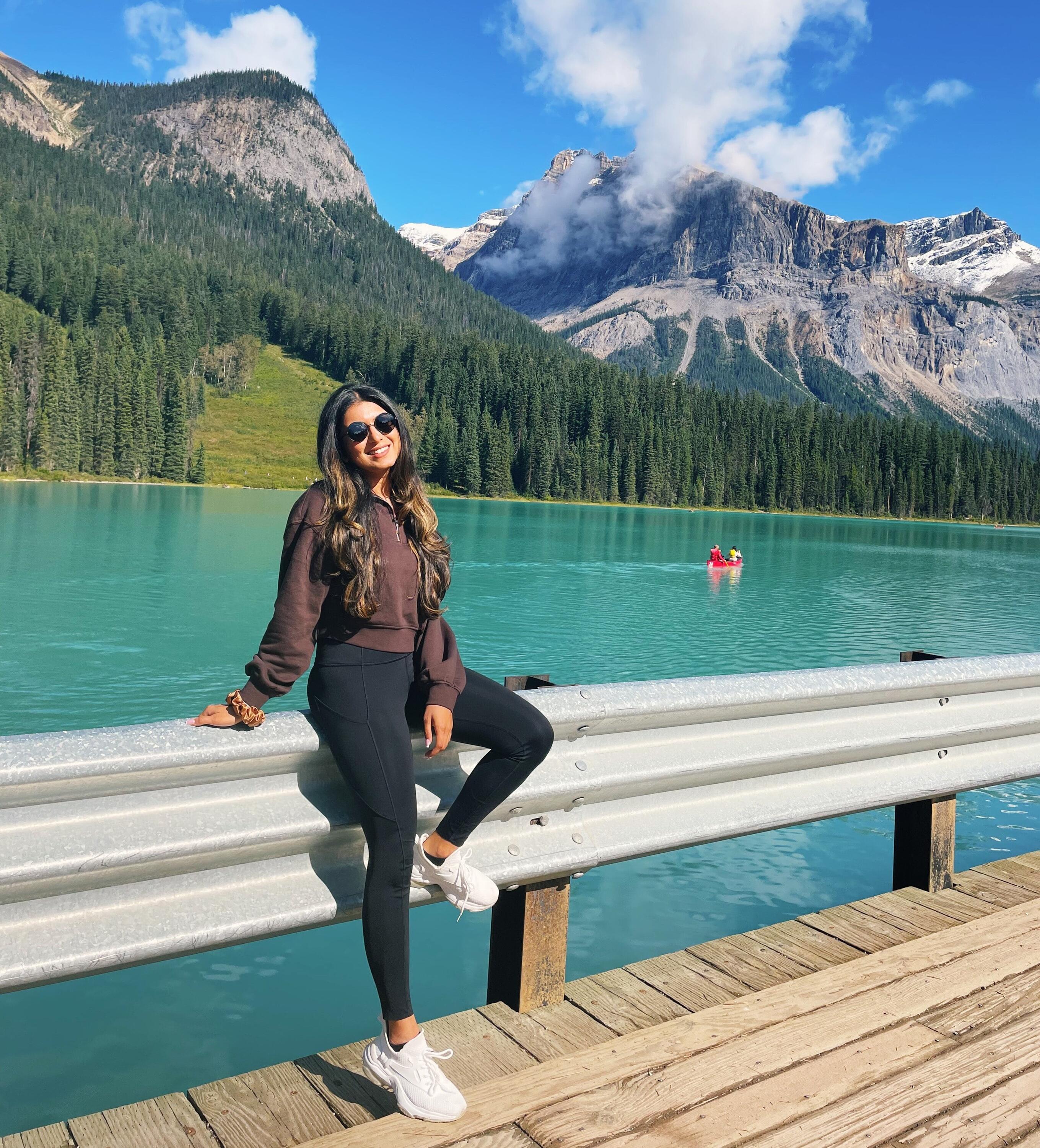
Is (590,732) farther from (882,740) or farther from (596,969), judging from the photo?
(596,969)

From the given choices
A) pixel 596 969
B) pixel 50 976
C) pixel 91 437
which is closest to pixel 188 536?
pixel 596 969

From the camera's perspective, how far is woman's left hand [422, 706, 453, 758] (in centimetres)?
312

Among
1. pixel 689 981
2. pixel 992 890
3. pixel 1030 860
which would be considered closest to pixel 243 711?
pixel 689 981

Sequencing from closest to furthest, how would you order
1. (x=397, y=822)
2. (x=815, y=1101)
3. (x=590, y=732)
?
1. (x=815, y=1101)
2. (x=397, y=822)
3. (x=590, y=732)

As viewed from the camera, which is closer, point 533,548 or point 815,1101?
point 815,1101

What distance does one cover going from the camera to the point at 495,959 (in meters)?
3.52

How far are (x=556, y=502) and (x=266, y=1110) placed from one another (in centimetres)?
14957

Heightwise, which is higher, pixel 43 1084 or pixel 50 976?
pixel 50 976

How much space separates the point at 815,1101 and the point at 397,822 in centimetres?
141

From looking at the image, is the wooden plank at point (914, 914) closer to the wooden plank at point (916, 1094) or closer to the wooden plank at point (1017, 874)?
the wooden plank at point (1017, 874)

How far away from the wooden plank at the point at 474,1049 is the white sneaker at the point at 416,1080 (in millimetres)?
71

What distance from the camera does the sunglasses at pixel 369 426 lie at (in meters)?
3.48

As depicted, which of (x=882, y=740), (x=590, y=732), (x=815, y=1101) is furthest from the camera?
(x=882, y=740)

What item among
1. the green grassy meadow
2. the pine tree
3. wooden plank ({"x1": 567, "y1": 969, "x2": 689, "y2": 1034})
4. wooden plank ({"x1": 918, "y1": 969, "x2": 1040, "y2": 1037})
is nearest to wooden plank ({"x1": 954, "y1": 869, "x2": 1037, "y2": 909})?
wooden plank ({"x1": 918, "y1": 969, "x2": 1040, "y2": 1037})
